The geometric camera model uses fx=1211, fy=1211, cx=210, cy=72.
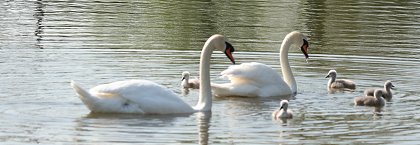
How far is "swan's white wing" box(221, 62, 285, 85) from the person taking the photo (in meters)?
17.6

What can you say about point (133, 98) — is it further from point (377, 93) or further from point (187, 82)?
point (377, 93)

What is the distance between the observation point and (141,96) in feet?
50.0

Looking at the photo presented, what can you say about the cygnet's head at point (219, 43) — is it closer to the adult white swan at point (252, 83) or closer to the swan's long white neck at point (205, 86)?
the swan's long white neck at point (205, 86)

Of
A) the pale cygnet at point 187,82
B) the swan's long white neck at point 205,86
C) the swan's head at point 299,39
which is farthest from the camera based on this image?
the swan's head at point 299,39

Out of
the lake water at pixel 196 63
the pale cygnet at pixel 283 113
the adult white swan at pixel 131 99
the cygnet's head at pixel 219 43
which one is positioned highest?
the cygnet's head at pixel 219 43

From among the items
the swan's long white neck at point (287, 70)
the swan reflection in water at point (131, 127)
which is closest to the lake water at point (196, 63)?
the swan reflection in water at point (131, 127)

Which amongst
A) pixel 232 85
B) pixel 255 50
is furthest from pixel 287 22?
pixel 232 85

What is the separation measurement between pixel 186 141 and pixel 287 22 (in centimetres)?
1612

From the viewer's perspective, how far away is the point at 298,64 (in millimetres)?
21219

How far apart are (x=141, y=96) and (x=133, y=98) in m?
0.10

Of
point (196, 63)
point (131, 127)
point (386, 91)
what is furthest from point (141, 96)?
point (196, 63)

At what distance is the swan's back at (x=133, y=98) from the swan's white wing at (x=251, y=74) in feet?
7.85

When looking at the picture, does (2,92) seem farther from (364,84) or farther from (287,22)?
(287,22)

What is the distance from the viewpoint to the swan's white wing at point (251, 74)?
1761cm
